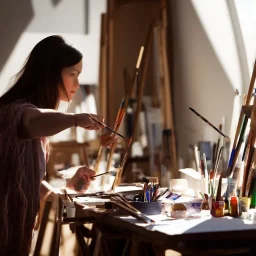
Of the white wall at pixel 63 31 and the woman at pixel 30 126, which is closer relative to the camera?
the woman at pixel 30 126

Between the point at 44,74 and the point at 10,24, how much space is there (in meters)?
1.99

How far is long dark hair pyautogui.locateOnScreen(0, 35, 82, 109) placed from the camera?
2535 millimetres

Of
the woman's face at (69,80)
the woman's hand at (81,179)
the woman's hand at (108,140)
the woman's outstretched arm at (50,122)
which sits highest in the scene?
the woman's face at (69,80)

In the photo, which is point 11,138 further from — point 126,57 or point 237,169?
point 126,57

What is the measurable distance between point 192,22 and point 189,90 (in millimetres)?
444

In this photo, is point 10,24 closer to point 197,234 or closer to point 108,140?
point 108,140

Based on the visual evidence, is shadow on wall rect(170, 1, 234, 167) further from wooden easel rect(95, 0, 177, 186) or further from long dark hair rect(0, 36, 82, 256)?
long dark hair rect(0, 36, 82, 256)

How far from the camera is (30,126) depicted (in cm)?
226

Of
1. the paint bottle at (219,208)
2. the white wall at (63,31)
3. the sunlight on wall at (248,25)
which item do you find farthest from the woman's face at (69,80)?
the white wall at (63,31)

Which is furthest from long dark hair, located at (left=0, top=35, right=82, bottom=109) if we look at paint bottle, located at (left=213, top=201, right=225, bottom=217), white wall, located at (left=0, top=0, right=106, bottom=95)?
white wall, located at (left=0, top=0, right=106, bottom=95)

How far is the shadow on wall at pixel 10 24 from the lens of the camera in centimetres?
443

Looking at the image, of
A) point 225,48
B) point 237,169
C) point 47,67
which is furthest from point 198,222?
point 225,48

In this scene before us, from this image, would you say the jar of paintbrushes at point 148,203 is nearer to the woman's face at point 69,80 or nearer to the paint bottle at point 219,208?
the paint bottle at point 219,208

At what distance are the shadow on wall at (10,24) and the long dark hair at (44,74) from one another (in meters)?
1.86
